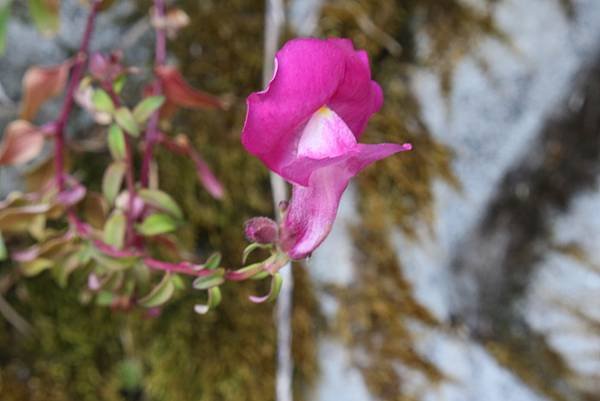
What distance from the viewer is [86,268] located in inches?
30.9

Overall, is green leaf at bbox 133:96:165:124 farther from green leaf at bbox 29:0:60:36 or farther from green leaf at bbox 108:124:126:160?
green leaf at bbox 29:0:60:36

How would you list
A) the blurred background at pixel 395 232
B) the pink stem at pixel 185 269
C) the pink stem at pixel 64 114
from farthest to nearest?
the blurred background at pixel 395 232
the pink stem at pixel 64 114
the pink stem at pixel 185 269

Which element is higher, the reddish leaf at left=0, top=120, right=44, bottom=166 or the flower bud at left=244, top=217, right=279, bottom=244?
the flower bud at left=244, top=217, right=279, bottom=244

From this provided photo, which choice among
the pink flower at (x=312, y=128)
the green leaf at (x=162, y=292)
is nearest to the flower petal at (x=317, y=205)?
the pink flower at (x=312, y=128)

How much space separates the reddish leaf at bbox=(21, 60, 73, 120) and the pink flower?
43 cm

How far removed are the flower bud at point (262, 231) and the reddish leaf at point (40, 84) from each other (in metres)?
0.41

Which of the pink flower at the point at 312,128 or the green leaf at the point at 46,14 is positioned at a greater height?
the pink flower at the point at 312,128

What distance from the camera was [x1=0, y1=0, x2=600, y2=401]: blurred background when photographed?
37.7 inches

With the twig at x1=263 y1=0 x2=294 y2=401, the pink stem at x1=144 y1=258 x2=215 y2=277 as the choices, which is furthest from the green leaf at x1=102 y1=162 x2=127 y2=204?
the twig at x1=263 y1=0 x2=294 y2=401

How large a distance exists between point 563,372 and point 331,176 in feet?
1.98

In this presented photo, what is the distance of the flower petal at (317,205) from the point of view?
51cm

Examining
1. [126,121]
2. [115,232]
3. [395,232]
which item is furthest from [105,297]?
[395,232]

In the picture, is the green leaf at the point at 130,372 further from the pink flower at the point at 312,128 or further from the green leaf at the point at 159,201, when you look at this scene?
the pink flower at the point at 312,128

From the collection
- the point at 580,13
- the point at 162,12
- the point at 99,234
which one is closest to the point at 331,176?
the point at 99,234
